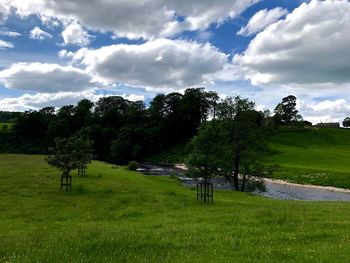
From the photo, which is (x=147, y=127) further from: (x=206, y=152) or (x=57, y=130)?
(x=206, y=152)

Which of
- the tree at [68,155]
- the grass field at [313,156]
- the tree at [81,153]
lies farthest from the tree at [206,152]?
the grass field at [313,156]

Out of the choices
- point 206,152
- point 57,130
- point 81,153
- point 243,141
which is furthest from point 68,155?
point 57,130

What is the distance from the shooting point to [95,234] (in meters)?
18.2

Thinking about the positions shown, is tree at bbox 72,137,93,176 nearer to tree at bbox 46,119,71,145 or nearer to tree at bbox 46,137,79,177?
tree at bbox 46,137,79,177

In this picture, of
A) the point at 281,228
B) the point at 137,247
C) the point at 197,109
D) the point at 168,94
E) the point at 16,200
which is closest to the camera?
the point at 137,247

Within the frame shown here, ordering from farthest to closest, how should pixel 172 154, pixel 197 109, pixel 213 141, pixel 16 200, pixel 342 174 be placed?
pixel 197 109
pixel 172 154
pixel 342 174
pixel 213 141
pixel 16 200

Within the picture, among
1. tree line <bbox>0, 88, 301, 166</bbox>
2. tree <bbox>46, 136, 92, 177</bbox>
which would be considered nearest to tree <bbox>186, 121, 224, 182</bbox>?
tree <bbox>46, 136, 92, 177</bbox>

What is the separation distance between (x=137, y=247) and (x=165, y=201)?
899 inches

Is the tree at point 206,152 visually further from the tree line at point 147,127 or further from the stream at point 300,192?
the tree line at point 147,127

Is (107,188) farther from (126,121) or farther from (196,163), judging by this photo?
(126,121)

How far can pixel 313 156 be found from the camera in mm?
114375

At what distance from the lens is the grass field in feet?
273

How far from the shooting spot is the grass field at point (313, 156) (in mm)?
83125

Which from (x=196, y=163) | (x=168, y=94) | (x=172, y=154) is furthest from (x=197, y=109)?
(x=196, y=163)
